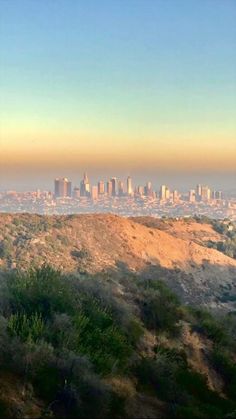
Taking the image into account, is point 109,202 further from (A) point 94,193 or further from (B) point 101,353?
(B) point 101,353

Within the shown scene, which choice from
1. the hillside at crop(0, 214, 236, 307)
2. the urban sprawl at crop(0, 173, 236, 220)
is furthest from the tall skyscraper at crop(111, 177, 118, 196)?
the hillside at crop(0, 214, 236, 307)

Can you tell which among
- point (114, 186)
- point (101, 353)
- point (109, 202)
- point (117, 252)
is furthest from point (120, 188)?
point (101, 353)

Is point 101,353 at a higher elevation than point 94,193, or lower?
higher

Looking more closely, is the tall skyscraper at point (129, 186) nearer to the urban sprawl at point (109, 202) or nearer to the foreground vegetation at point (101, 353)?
the urban sprawl at point (109, 202)

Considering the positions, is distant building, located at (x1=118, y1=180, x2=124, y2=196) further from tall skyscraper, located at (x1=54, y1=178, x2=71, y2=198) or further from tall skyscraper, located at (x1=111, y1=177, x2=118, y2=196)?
tall skyscraper, located at (x1=54, y1=178, x2=71, y2=198)

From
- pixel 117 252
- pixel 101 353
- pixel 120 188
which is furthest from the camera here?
pixel 120 188

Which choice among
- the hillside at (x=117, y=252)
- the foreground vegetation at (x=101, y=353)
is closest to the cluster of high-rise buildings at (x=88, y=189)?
the hillside at (x=117, y=252)

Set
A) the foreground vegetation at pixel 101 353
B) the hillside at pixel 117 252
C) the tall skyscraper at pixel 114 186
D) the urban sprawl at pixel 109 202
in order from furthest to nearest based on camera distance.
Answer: the tall skyscraper at pixel 114 186
the urban sprawl at pixel 109 202
the hillside at pixel 117 252
the foreground vegetation at pixel 101 353
